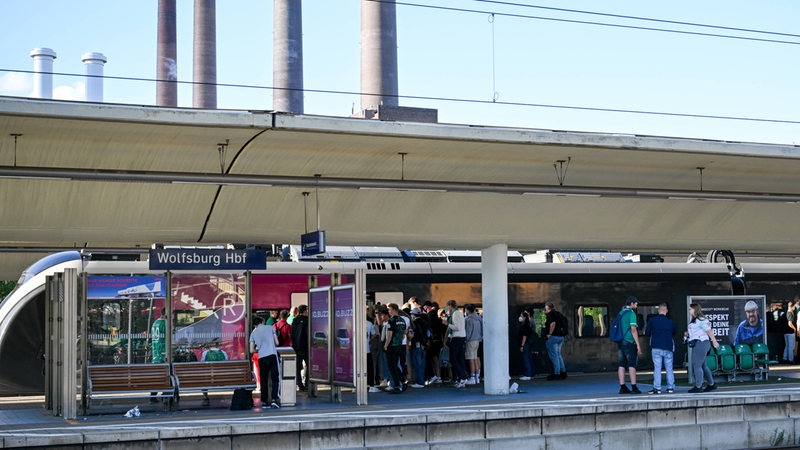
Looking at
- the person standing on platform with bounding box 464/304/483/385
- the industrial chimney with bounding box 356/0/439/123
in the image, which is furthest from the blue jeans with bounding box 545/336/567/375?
the industrial chimney with bounding box 356/0/439/123

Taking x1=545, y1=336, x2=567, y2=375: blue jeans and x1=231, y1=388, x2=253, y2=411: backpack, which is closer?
x1=231, y1=388, x2=253, y2=411: backpack

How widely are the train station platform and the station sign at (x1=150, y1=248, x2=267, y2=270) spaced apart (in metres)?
2.19

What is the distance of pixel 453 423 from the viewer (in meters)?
13.6

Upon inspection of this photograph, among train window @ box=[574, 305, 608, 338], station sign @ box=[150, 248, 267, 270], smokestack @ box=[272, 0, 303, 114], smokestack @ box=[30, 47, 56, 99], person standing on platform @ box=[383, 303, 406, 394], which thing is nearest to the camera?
station sign @ box=[150, 248, 267, 270]

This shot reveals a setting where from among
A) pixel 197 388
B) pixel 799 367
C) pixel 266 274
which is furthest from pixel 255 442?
pixel 799 367

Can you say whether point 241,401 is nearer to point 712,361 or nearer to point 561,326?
point 561,326

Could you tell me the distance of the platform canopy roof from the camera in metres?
13.4

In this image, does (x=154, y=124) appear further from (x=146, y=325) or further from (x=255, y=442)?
(x=146, y=325)

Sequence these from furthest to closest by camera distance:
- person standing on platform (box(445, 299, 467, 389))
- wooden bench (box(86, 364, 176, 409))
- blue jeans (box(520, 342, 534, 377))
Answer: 1. blue jeans (box(520, 342, 534, 377))
2. person standing on platform (box(445, 299, 467, 389))
3. wooden bench (box(86, 364, 176, 409))

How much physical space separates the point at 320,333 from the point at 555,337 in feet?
19.3

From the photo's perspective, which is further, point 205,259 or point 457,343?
point 457,343

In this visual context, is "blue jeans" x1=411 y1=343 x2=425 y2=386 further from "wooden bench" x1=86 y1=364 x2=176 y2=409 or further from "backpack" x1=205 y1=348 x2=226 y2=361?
"wooden bench" x1=86 y1=364 x2=176 y2=409

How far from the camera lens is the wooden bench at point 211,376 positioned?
16.2 metres

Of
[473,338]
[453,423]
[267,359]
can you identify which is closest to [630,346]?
[473,338]
